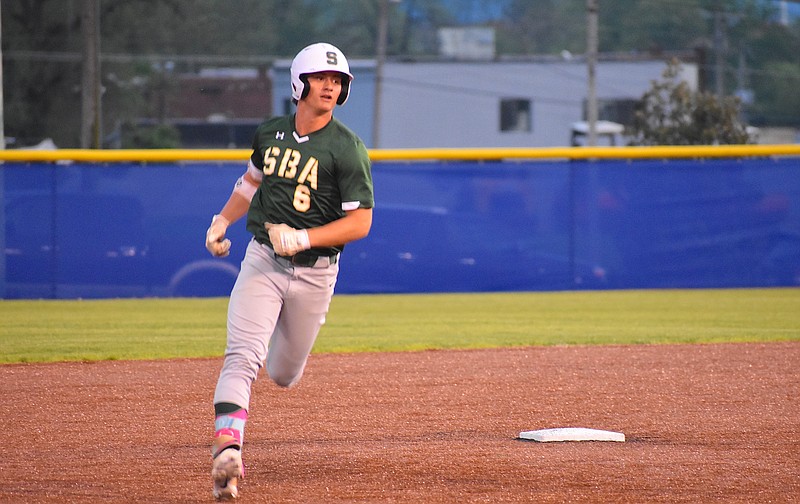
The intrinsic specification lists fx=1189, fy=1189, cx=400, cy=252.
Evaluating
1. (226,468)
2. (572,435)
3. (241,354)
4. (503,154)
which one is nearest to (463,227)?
(503,154)

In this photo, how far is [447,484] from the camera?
4.88 meters

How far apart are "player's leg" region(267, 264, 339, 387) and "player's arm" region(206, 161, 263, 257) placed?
369 mm

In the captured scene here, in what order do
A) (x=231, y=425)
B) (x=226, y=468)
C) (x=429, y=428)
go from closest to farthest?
(x=226, y=468) → (x=231, y=425) → (x=429, y=428)

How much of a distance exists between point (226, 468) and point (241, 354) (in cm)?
49

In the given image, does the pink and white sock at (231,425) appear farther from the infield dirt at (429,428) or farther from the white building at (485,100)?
the white building at (485,100)

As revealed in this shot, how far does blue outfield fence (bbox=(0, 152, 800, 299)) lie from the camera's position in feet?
47.2

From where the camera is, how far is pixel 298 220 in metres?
4.84

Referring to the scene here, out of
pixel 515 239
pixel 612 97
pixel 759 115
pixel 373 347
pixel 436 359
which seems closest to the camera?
pixel 436 359

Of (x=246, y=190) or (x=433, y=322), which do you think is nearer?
(x=246, y=190)

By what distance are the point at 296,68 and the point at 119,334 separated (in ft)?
21.3

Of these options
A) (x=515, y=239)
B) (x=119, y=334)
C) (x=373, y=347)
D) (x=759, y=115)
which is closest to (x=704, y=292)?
(x=515, y=239)

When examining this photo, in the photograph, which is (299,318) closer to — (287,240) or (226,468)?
(287,240)

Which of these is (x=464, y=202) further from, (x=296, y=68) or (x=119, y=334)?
(x=296, y=68)

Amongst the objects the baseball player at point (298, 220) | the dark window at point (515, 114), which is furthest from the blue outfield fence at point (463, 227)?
the dark window at point (515, 114)
